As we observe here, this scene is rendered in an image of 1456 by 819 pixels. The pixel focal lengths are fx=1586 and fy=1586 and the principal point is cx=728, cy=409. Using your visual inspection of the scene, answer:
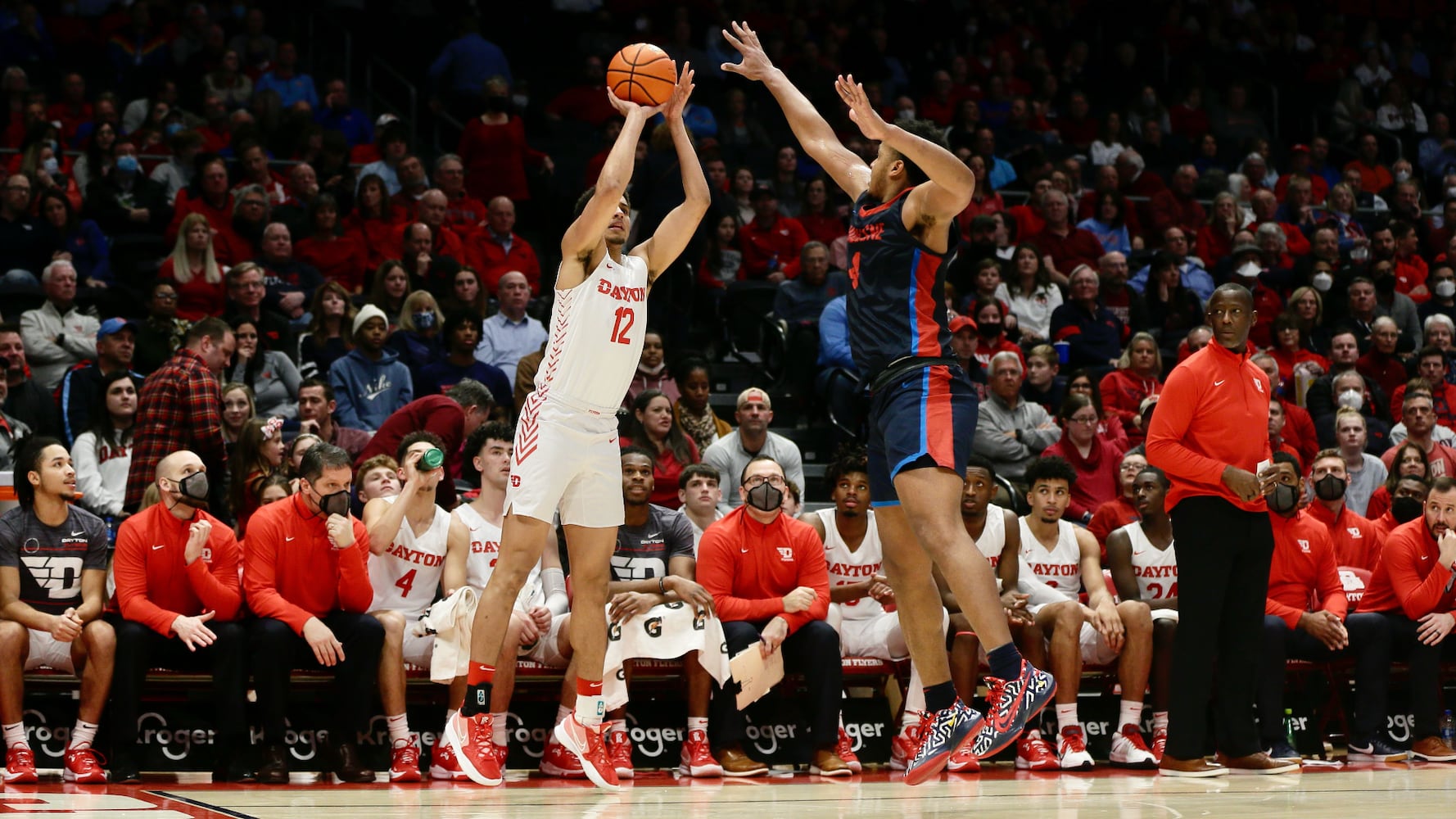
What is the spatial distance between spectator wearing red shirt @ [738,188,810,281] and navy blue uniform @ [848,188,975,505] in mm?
7228

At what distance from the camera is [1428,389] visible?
1130 centimetres

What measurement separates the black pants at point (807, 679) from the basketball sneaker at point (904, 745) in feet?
1.15

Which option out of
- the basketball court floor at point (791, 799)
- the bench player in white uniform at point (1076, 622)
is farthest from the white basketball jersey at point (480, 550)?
the bench player in white uniform at point (1076, 622)

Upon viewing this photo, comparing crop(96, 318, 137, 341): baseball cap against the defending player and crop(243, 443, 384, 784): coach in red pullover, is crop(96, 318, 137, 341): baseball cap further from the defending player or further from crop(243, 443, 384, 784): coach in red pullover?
the defending player

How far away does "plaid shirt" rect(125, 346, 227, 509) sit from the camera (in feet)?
27.6

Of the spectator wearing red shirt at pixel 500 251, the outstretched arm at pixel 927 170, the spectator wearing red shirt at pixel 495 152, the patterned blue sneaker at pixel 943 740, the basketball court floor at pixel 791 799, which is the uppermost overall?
the spectator wearing red shirt at pixel 495 152

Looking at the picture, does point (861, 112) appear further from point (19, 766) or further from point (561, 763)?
point (19, 766)

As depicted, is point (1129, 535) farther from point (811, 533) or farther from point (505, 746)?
point (505, 746)

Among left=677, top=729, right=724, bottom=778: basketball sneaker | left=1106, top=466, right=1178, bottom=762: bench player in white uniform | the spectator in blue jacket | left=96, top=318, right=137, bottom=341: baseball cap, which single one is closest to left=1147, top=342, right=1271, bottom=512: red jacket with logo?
left=1106, top=466, right=1178, bottom=762: bench player in white uniform

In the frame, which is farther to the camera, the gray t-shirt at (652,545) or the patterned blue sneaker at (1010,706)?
the gray t-shirt at (652,545)

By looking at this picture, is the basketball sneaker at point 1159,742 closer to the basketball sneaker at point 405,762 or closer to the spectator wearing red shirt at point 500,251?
the basketball sneaker at point 405,762

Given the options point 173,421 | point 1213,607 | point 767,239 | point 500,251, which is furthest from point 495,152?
point 1213,607

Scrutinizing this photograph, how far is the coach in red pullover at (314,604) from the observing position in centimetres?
721

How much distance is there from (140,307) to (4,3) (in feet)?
16.0
